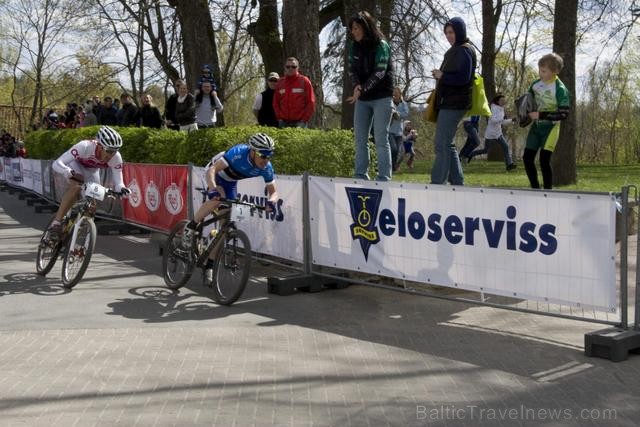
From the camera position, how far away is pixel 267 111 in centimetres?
1446

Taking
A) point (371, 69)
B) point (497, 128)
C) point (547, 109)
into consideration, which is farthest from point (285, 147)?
point (497, 128)

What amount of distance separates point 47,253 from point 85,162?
48.8 inches

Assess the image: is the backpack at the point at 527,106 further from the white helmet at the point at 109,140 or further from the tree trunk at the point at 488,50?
the tree trunk at the point at 488,50

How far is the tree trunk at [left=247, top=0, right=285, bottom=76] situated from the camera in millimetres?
21797

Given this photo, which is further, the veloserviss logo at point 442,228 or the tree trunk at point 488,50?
the tree trunk at point 488,50

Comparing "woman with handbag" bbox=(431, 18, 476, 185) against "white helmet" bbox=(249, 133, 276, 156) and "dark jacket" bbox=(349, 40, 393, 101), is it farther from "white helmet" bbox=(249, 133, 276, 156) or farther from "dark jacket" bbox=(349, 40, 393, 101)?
"white helmet" bbox=(249, 133, 276, 156)

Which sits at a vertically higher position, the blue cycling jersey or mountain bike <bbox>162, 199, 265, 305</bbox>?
the blue cycling jersey

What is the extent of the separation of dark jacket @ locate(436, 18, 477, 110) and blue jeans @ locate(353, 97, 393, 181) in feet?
2.75

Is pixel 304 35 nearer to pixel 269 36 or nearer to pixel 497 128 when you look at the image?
pixel 497 128

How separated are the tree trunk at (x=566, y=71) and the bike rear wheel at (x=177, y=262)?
7772 millimetres

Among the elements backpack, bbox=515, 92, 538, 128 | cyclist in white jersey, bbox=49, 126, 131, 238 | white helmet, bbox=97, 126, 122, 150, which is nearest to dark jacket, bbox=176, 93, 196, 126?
cyclist in white jersey, bbox=49, 126, 131, 238

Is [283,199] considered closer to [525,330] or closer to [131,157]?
[525,330]

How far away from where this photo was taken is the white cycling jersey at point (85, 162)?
9.77 m

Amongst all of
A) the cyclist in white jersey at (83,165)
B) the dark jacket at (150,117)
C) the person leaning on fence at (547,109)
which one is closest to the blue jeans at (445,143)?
the person leaning on fence at (547,109)
